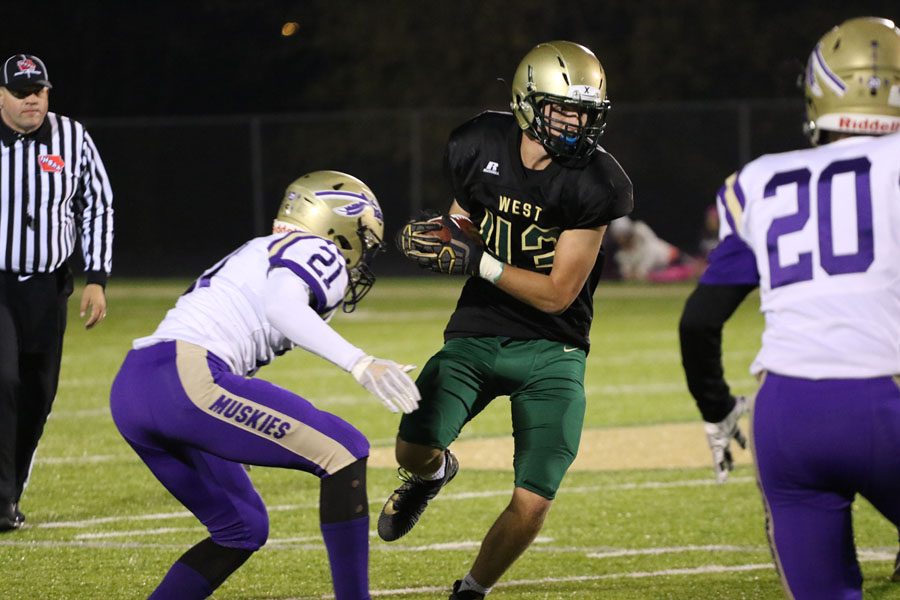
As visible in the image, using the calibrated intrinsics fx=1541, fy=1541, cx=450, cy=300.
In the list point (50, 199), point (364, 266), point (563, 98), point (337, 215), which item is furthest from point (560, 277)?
point (50, 199)

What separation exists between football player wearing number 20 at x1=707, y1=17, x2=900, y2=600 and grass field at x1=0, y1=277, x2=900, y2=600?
195 centimetres

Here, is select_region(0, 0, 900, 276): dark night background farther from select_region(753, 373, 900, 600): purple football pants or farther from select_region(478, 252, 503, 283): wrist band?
select_region(753, 373, 900, 600): purple football pants

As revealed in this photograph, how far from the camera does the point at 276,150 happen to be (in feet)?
74.5

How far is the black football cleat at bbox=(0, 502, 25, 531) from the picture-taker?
5910 millimetres

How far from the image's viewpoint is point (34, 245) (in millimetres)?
6020

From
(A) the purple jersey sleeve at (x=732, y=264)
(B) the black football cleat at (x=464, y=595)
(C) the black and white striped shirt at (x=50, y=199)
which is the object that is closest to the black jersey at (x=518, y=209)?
(B) the black football cleat at (x=464, y=595)

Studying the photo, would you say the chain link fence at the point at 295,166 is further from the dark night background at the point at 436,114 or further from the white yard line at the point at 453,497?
the white yard line at the point at 453,497

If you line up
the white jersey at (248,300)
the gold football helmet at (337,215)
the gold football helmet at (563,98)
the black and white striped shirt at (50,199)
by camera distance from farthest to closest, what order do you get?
the black and white striped shirt at (50,199) → the gold football helmet at (563,98) → the gold football helmet at (337,215) → the white jersey at (248,300)

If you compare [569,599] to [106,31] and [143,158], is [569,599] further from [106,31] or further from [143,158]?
[106,31]

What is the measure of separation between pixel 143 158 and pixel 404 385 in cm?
1926

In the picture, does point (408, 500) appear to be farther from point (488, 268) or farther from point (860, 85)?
point (860, 85)

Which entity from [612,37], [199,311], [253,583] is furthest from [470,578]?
[612,37]

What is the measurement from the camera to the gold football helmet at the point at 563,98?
15.0 feet

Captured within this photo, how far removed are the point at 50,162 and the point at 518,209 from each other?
7.54ft
